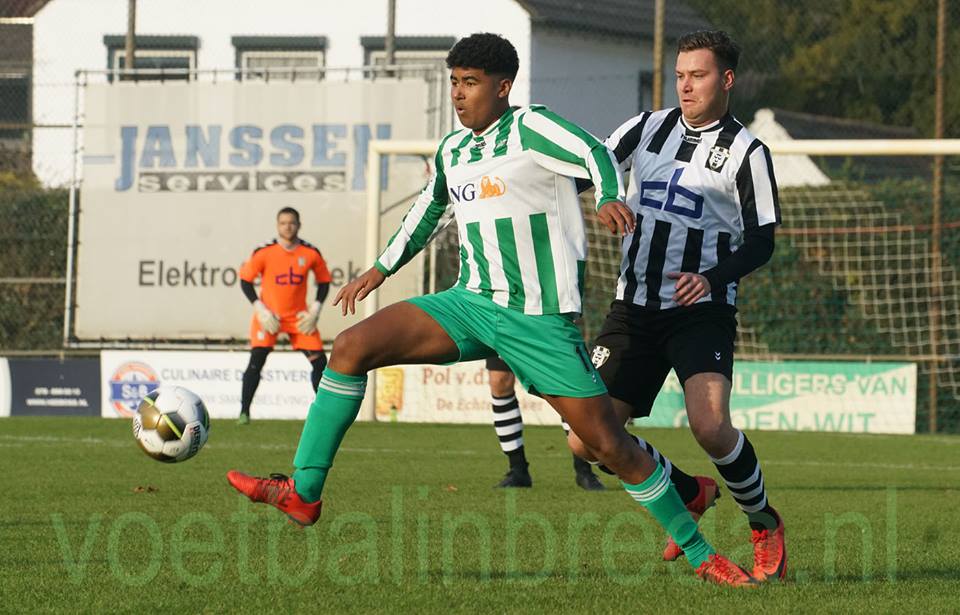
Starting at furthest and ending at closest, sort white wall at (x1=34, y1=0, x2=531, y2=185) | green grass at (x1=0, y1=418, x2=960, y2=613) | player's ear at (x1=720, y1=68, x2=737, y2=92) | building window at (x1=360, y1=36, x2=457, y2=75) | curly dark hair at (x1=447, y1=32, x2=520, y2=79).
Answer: white wall at (x1=34, y1=0, x2=531, y2=185) → building window at (x1=360, y1=36, x2=457, y2=75) → player's ear at (x1=720, y1=68, x2=737, y2=92) → curly dark hair at (x1=447, y1=32, x2=520, y2=79) → green grass at (x1=0, y1=418, x2=960, y2=613)

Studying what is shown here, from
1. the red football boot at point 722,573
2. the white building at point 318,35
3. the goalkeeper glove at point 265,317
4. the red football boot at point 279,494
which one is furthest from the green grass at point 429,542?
the white building at point 318,35

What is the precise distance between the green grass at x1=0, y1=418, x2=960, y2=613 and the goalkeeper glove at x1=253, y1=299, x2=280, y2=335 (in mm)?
4035

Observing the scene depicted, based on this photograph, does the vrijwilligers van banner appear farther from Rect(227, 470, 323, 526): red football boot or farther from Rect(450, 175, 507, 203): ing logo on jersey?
Rect(227, 470, 323, 526): red football boot

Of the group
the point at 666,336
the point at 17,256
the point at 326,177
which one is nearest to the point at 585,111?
the point at 326,177

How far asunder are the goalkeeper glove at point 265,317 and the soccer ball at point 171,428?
8.80 metres

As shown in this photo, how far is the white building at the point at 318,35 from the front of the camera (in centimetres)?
2508

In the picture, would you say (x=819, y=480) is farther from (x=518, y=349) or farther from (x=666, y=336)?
(x=518, y=349)

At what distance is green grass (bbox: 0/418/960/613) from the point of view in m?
5.34

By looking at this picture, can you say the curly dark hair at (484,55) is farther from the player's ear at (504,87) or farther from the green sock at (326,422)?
the green sock at (326,422)

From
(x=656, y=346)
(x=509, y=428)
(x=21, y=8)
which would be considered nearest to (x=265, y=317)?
(x=509, y=428)

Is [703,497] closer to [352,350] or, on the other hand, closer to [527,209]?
[527,209]

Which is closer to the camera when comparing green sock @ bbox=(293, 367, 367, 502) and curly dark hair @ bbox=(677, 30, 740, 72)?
green sock @ bbox=(293, 367, 367, 502)

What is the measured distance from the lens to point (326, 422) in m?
5.78

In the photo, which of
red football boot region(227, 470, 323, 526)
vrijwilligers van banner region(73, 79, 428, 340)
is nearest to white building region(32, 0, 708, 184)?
vrijwilligers van banner region(73, 79, 428, 340)
